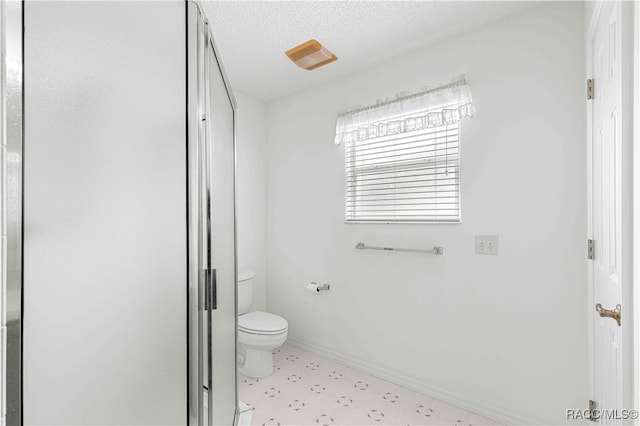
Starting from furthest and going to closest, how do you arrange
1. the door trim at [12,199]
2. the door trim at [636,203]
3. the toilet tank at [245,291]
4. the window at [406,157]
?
the toilet tank at [245,291], the window at [406,157], the door trim at [636,203], the door trim at [12,199]

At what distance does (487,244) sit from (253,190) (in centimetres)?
199

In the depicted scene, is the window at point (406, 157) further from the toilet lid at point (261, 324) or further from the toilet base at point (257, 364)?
the toilet base at point (257, 364)

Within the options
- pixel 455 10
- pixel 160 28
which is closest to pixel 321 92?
pixel 455 10

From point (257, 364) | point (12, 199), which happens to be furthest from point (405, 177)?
point (12, 199)

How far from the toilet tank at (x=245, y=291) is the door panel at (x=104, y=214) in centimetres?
176

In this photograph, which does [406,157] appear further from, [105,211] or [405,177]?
[105,211]

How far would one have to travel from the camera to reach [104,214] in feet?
2.11

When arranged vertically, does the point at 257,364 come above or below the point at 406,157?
below

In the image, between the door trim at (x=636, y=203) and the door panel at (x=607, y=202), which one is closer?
the door trim at (x=636, y=203)

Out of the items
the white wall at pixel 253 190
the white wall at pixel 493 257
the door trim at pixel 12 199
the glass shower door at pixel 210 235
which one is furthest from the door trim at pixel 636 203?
the white wall at pixel 253 190

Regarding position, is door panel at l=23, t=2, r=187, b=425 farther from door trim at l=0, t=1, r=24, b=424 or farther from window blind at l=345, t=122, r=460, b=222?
window blind at l=345, t=122, r=460, b=222

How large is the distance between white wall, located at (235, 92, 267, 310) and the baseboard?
0.80 metres

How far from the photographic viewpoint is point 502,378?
1.87 meters

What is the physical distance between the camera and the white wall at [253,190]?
9.50 feet
